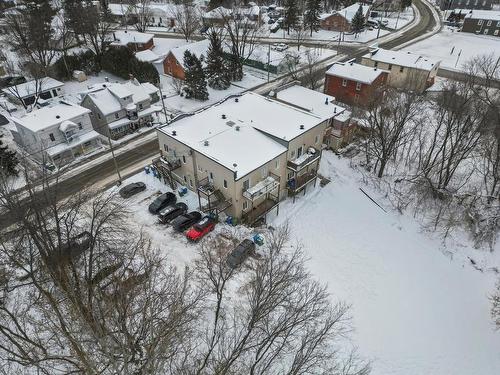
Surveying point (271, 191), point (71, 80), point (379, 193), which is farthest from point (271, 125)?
point (71, 80)

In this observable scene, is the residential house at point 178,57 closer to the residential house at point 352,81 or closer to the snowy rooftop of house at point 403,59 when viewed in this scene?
the residential house at point 352,81

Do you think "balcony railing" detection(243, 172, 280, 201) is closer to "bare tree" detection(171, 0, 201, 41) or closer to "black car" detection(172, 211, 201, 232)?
"black car" detection(172, 211, 201, 232)

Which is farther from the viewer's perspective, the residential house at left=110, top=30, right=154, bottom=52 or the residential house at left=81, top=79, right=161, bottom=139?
the residential house at left=110, top=30, right=154, bottom=52

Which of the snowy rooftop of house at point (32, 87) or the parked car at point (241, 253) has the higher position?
the snowy rooftop of house at point (32, 87)

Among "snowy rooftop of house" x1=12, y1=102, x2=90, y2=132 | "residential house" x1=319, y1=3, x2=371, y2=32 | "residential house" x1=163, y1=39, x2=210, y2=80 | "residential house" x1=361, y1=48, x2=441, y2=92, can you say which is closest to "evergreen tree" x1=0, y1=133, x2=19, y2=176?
"snowy rooftop of house" x1=12, y1=102, x2=90, y2=132

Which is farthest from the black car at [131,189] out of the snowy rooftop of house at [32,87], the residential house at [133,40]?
the residential house at [133,40]

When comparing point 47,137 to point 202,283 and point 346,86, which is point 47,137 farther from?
point 346,86
